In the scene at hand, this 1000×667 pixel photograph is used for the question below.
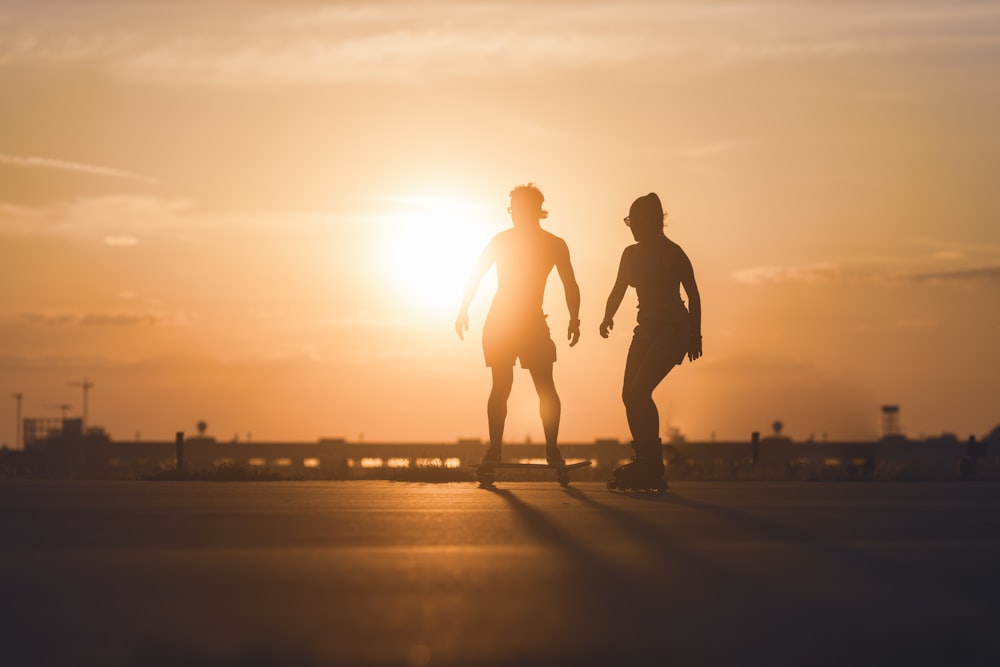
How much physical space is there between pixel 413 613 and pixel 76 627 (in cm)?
126

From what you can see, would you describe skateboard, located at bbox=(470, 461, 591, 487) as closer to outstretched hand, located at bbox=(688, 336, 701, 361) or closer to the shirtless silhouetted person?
the shirtless silhouetted person

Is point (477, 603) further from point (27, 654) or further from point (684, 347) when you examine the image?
point (684, 347)

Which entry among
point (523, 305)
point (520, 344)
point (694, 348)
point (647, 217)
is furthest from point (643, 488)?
point (523, 305)

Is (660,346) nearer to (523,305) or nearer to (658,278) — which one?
(658,278)

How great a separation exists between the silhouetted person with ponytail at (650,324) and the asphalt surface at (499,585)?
301cm

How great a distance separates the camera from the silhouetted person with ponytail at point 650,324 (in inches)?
606

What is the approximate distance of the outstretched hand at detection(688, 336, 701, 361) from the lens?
15.8m

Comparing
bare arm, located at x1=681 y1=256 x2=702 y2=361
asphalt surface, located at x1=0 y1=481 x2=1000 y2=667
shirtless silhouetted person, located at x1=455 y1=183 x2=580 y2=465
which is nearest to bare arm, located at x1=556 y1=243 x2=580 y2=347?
shirtless silhouetted person, located at x1=455 y1=183 x2=580 y2=465

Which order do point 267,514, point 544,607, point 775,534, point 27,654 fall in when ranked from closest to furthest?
1. point 27,654
2. point 544,607
3. point 775,534
4. point 267,514

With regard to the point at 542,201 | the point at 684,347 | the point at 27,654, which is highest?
the point at 542,201

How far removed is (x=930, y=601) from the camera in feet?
22.1

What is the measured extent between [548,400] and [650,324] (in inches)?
96.2

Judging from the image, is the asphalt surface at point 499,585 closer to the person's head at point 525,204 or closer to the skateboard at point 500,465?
the skateboard at point 500,465

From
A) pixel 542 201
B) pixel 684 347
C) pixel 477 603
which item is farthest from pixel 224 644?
pixel 542 201
